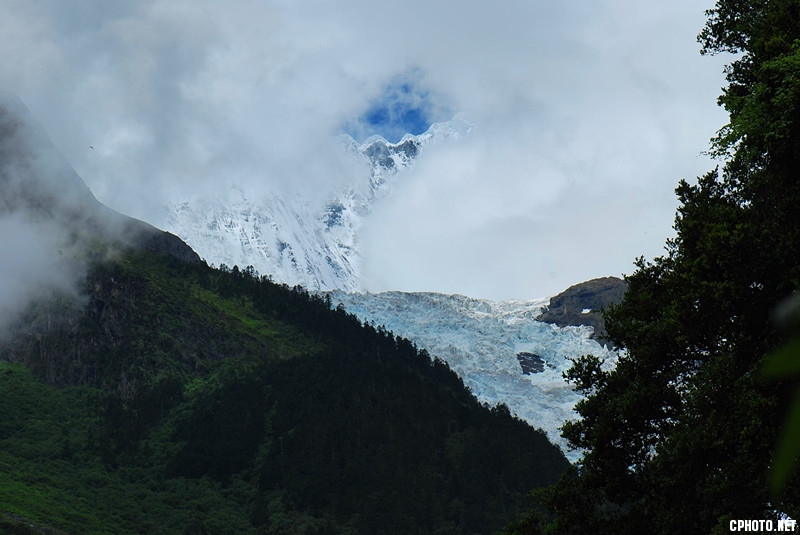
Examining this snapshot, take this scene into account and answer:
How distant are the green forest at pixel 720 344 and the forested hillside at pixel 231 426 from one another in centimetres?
9975

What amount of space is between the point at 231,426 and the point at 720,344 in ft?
451

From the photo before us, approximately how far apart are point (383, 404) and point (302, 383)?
1616 cm

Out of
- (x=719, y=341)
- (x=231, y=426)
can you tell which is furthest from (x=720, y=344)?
(x=231, y=426)

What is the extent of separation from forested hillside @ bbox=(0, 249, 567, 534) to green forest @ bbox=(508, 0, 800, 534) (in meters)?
99.8

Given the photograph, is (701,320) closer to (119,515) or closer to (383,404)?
(119,515)

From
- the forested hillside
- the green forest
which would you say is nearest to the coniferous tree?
the green forest

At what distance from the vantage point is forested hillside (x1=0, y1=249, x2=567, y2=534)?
12850 cm

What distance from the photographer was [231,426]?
494 feet

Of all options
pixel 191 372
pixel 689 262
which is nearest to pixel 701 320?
pixel 689 262

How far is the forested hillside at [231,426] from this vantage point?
128m

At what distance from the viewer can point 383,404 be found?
153875 millimetres

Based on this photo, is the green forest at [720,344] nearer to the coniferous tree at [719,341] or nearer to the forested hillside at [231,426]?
the coniferous tree at [719,341]

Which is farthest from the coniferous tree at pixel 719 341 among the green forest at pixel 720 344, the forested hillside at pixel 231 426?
the forested hillside at pixel 231 426

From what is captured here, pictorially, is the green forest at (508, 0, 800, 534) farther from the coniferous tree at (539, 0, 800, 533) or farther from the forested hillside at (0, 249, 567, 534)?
the forested hillside at (0, 249, 567, 534)
